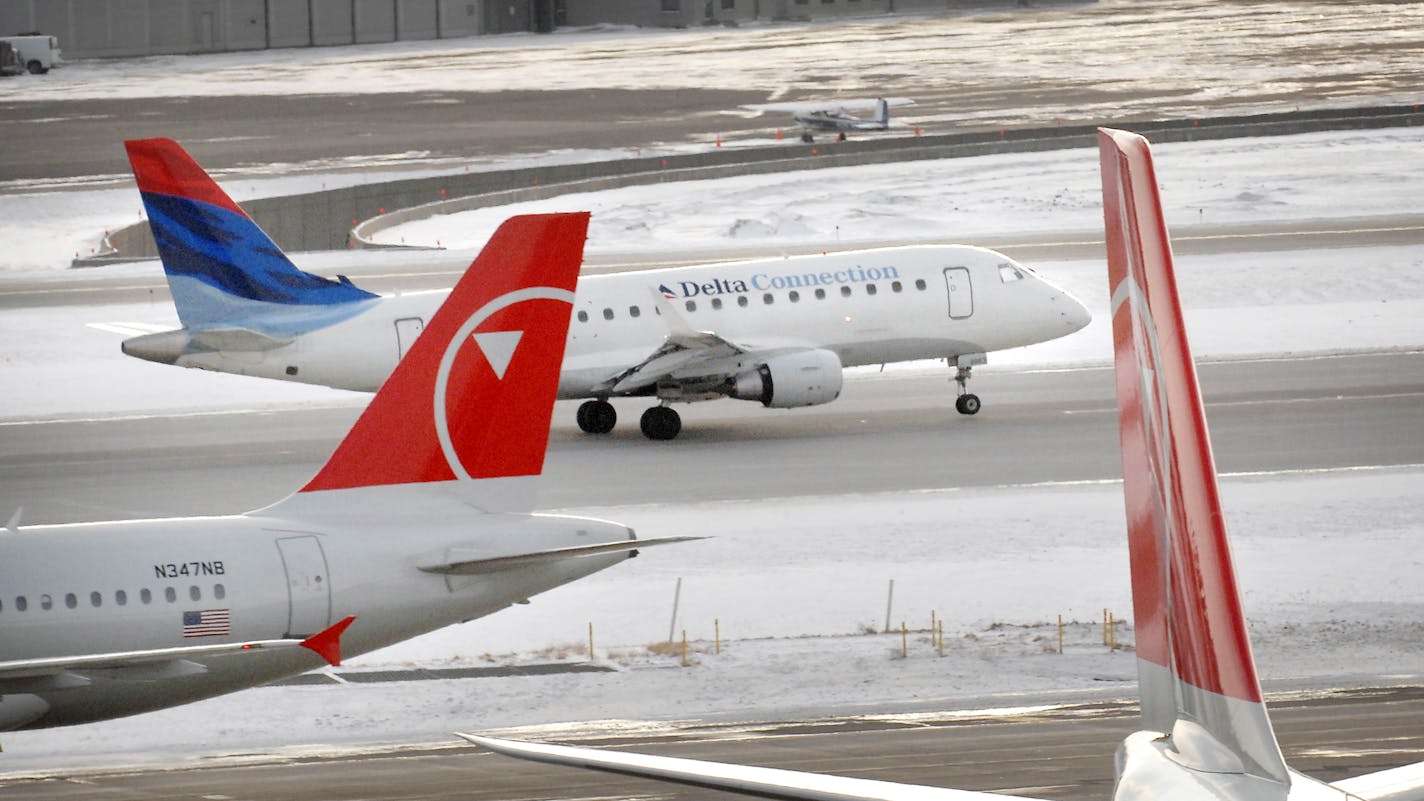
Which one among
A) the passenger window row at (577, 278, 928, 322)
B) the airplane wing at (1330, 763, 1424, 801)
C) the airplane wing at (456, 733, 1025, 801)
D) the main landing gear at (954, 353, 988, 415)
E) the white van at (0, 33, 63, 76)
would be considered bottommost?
the main landing gear at (954, 353, 988, 415)

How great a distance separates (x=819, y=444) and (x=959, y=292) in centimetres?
451

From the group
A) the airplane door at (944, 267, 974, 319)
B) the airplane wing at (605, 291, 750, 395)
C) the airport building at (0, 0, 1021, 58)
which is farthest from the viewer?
the airport building at (0, 0, 1021, 58)

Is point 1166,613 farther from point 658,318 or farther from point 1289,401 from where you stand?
point 1289,401

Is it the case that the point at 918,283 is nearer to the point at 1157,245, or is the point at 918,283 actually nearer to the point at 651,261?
the point at 651,261

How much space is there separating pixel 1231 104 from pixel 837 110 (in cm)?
2023

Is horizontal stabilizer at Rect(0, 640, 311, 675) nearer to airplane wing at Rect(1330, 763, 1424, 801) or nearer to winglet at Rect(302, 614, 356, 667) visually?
winglet at Rect(302, 614, 356, 667)

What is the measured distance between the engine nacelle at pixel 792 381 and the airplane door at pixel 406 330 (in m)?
6.29

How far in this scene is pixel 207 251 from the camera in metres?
38.4

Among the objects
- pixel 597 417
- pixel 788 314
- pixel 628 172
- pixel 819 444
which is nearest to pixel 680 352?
pixel 788 314

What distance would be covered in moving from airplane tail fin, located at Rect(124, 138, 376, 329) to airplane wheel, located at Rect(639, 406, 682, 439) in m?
6.40

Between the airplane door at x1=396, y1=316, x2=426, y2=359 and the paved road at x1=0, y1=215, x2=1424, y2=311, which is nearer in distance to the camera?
the airplane door at x1=396, y1=316, x2=426, y2=359

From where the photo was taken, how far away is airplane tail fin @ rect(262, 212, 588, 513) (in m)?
20.0

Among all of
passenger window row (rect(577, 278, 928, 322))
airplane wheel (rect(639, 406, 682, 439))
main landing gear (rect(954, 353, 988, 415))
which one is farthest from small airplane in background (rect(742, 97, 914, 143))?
airplane wheel (rect(639, 406, 682, 439))

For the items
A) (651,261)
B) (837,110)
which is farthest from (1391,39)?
(651,261)
